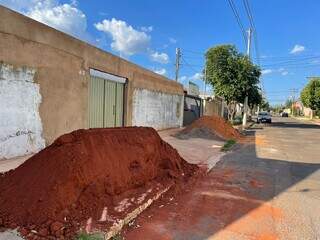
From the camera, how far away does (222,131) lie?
878 inches

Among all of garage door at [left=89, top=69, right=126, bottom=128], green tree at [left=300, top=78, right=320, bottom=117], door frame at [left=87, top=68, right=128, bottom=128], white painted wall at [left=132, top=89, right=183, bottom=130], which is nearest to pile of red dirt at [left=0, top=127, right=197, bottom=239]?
door frame at [left=87, top=68, right=128, bottom=128]

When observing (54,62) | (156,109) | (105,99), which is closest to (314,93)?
(156,109)

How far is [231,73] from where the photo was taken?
3538cm

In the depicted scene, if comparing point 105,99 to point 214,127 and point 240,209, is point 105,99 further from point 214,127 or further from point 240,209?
point 240,209

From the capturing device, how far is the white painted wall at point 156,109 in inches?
760

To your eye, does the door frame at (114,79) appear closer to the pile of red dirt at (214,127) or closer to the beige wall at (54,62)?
the beige wall at (54,62)

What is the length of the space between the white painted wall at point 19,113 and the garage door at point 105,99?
3708 millimetres

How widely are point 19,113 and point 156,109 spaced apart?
13.5m

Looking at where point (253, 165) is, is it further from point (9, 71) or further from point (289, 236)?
point (9, 71)

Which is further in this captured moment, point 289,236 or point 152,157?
point 152,157

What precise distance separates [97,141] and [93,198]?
1.18m

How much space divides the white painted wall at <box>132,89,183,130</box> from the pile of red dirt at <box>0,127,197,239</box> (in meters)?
11.4

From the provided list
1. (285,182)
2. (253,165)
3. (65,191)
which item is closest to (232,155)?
(253,165)

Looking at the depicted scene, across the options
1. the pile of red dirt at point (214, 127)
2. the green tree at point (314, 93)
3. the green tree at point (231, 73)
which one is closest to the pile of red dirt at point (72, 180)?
the pile of red dirt at point (214, 127)
